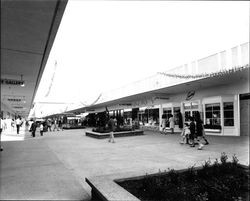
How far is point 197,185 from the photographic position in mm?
4160

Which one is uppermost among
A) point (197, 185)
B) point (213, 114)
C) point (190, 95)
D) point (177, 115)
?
point (190, 95)

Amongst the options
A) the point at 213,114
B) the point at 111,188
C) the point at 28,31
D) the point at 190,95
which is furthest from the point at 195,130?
the point at 28,31

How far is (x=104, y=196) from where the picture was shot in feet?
11.4

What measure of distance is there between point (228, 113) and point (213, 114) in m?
1.21

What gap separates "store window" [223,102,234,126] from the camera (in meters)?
15.6

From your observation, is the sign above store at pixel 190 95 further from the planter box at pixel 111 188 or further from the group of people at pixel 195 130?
the planter box at pixel 111 188

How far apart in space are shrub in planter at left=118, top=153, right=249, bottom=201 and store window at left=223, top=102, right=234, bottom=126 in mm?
11593

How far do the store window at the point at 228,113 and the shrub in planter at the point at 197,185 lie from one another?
1159cm

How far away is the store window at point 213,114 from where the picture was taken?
16438 millimetres

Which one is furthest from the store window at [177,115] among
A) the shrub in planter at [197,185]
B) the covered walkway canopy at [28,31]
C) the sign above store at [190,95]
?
the shrub in planter at [197,185]

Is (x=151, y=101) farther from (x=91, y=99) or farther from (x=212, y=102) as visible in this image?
(x=91, y=99)

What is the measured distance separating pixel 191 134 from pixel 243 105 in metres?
6.42

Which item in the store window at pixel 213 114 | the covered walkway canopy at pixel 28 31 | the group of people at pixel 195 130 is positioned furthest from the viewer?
the store window at pixel 213 114

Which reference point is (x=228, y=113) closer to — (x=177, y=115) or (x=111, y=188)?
(x=177, y=115)
